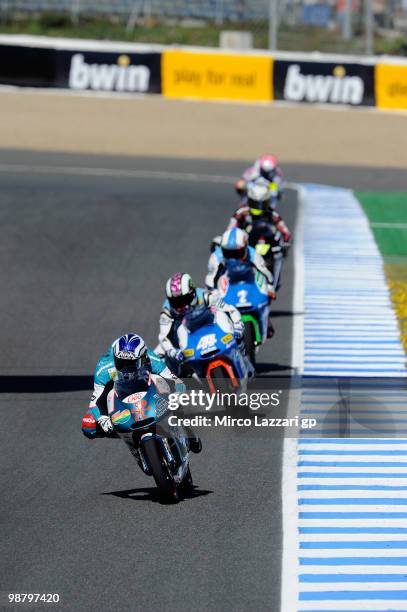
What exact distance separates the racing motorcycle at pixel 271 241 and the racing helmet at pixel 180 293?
15.6ft

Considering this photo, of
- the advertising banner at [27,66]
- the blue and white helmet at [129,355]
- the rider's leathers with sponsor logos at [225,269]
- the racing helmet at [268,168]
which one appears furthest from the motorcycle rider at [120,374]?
the advertising banner at [27,66]

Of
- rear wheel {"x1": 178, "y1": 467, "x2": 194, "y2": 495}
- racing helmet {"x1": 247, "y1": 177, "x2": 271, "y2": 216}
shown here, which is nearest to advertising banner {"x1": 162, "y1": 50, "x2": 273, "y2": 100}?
racing helmet {"x1": 247, "y1": 177, "x2": 271, "y2": 216}

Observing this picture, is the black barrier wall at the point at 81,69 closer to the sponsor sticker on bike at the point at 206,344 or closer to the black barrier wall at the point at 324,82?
the black barrier wall at the point at 324,82

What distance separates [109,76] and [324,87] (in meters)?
6.14

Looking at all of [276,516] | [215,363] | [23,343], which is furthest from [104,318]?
[276,516]

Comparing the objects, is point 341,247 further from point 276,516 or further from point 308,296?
point 276,516

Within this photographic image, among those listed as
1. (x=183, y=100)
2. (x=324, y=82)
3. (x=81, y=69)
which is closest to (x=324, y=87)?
(x=324, y=82)

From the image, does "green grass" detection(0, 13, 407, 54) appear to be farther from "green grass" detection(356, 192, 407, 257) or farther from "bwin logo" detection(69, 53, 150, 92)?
"green grass" detection(356, 192, 407, 257)

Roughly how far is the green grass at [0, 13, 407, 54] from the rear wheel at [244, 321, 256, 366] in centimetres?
2072

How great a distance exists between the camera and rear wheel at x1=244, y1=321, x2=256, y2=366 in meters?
14.6

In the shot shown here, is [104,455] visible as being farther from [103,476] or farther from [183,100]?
[183,100]

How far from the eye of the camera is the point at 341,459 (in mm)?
11797

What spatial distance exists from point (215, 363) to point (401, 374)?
11.2 feet

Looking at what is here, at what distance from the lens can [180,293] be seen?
41.3 ft
